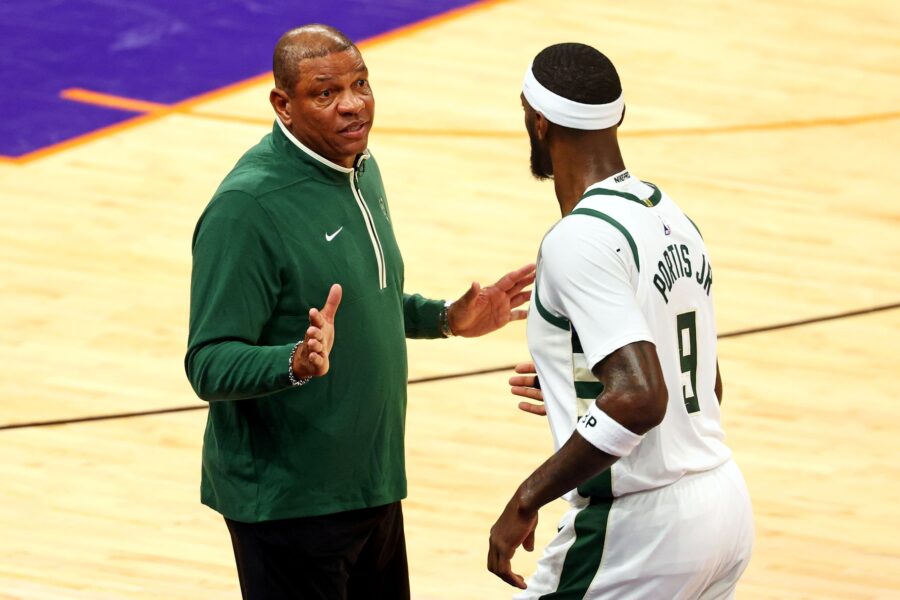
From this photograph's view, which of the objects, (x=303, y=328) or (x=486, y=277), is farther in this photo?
(x=486, y=277)

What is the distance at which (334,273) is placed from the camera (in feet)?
12.8

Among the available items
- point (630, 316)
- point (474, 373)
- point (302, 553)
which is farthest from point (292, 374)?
point (474, 373)

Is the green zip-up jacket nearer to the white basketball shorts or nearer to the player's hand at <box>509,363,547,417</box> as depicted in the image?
the player's hand at <box>509,363,547,417</box>

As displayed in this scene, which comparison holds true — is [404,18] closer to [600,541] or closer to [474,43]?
[474,43]

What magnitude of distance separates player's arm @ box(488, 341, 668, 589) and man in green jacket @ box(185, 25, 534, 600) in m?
0.59

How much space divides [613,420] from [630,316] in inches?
7.8

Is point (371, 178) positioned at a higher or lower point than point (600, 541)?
higher

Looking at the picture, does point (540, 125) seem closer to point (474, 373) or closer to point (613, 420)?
point (613, 420)

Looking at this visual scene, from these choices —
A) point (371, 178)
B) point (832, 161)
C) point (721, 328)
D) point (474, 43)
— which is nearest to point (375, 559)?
point (371, 178)

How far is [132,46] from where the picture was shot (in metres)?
11.1

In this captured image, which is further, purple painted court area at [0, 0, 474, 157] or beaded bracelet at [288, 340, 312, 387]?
purple painted court area at [0, 0, 474, 157]

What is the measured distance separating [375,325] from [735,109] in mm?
6633

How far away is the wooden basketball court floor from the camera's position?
6.01m

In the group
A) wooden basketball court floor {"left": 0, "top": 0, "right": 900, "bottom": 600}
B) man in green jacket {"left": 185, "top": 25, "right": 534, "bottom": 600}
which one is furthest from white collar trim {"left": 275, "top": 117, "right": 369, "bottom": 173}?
wooden basketball court floor {"left": 0, "top": 0, "right": 900, "bottom": 600}
